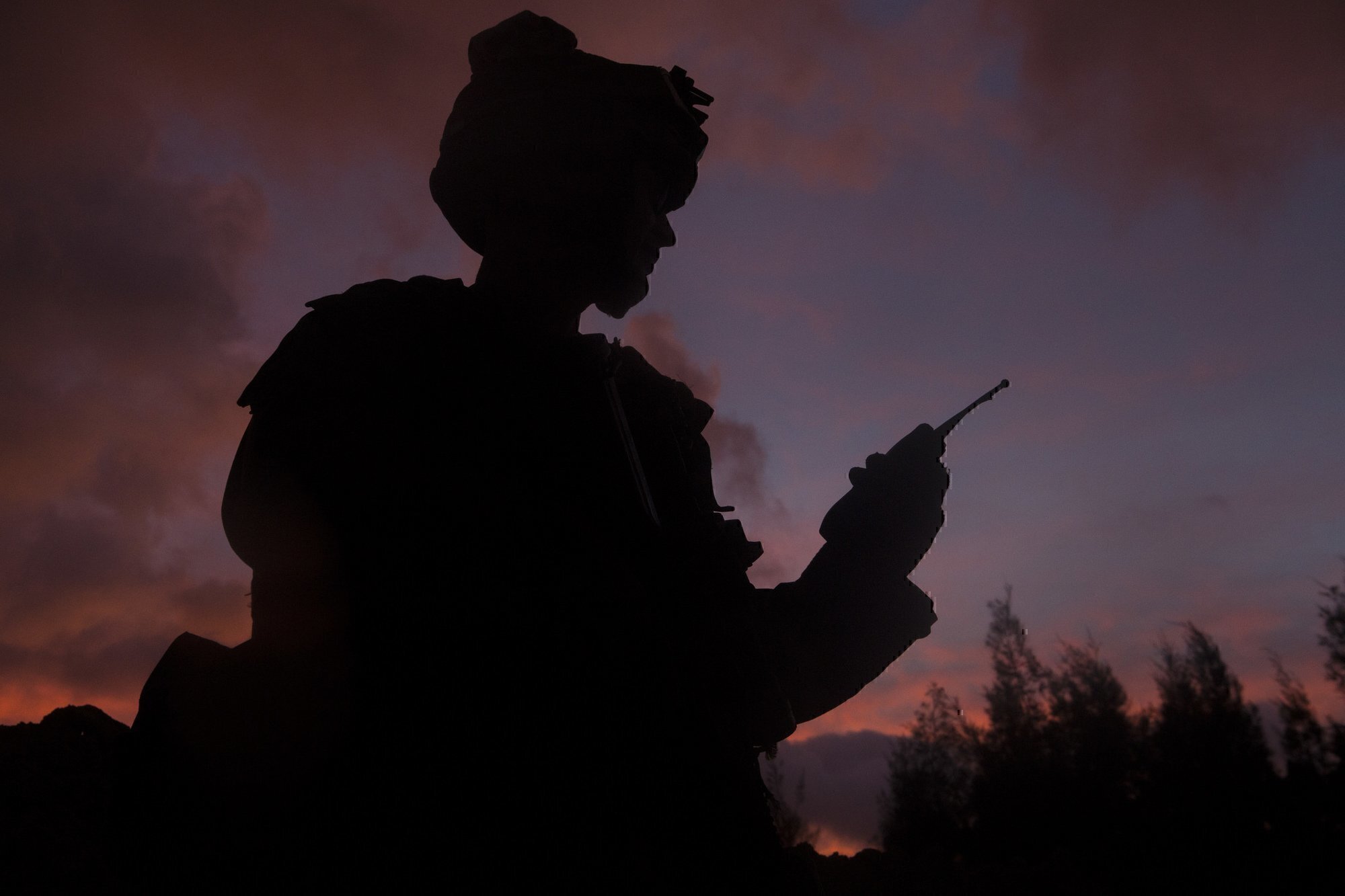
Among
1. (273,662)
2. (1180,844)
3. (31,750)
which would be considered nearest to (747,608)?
(273,662)

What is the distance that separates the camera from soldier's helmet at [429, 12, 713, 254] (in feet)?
5.90

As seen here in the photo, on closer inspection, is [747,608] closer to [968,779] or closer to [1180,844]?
[1180,844]

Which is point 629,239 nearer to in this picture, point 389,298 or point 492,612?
point 389,298

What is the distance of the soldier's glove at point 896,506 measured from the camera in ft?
6.73

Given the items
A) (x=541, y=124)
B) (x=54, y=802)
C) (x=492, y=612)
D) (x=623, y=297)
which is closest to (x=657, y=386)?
(x=623, y=297)

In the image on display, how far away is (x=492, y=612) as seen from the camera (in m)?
1.13

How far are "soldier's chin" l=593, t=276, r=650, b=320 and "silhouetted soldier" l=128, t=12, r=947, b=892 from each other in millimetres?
134

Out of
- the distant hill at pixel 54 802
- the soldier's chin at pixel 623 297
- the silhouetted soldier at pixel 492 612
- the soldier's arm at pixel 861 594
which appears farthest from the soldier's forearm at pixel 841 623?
the distant hill at pixel 54 802

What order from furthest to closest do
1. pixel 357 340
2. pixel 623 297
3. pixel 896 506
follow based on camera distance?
1. pixel 896 506
2. pixel 623 297
3. pixel 357 340

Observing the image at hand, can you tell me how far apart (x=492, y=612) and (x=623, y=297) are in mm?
1053

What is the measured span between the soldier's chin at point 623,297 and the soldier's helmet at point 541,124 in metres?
0.29

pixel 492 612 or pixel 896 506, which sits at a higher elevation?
pixel 896 506

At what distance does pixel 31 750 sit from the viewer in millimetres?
8906

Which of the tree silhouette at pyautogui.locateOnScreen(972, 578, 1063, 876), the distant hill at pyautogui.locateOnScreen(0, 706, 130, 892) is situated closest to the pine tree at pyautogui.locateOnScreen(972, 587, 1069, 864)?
the tree silhouette at pyautogui.locateOnScreen(972, 578, 1063, 876)
